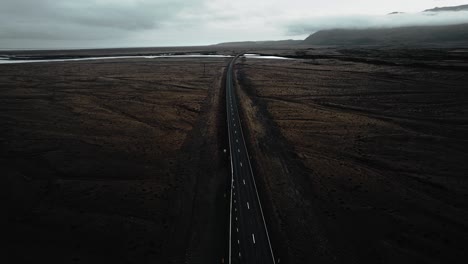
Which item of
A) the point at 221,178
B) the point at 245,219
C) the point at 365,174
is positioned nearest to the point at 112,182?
the point at 221,178

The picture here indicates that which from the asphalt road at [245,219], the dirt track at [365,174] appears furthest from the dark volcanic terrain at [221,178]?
the asphalt road at [245,219]

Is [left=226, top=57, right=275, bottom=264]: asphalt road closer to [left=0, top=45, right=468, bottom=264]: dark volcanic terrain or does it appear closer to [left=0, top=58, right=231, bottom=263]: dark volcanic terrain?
[left=0, top=45, right=468, bottom=264]: dark volcanic terrain

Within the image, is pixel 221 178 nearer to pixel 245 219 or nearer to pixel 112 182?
pixel 245 219

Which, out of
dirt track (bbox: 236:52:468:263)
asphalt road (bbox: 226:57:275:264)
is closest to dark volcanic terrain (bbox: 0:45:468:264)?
dirt track (bbox: 236:52:468:263)

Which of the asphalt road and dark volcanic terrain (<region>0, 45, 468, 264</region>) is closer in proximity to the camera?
the asphalt road

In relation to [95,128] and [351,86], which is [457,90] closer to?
[351,86]

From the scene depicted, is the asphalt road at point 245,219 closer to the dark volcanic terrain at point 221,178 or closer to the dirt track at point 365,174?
the dark volcanic terrain at point 221,178
